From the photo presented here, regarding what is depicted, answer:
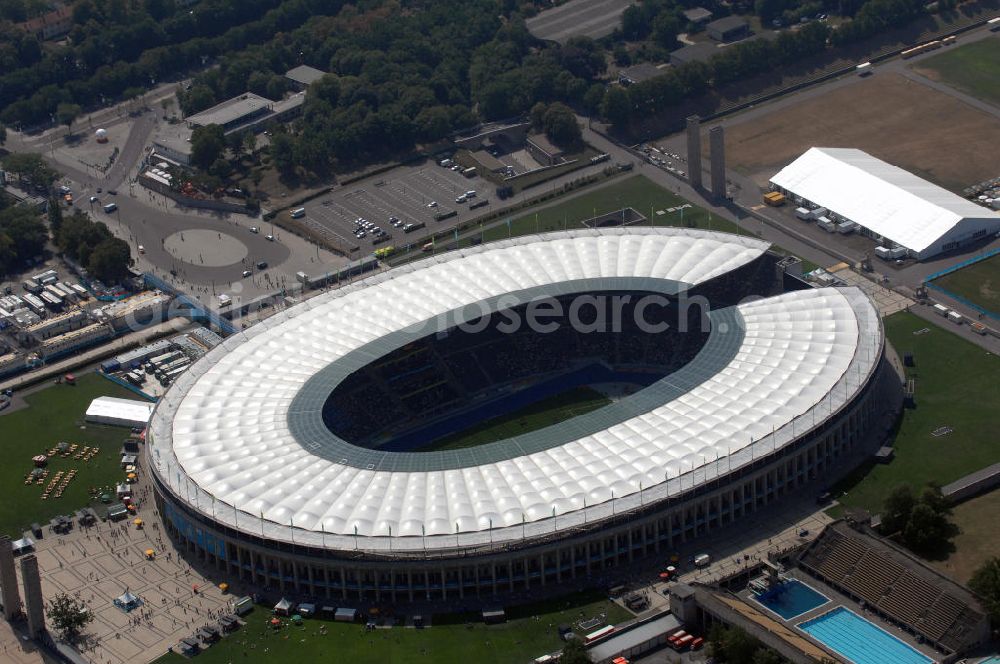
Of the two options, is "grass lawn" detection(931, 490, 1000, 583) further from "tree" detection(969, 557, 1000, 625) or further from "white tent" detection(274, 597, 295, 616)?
"white tent" detection(274, 597, 295, 616)

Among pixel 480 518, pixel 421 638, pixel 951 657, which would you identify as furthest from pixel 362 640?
pixel 951 657

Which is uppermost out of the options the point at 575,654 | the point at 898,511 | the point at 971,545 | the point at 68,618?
the point at 68,618

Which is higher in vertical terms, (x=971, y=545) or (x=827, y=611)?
(x=827, y=611)

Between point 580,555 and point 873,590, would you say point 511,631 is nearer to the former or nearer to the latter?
point 580,555

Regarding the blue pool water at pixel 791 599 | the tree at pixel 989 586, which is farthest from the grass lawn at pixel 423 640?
the tree at pixel 989 586

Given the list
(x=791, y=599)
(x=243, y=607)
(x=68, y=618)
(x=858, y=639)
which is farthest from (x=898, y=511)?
(x=68, y=618)

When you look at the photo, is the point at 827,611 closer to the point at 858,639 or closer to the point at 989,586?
the point at 858,639
